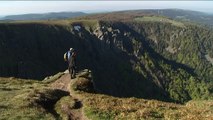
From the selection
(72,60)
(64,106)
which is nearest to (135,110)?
(64,106)

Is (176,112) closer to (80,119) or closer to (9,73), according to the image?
(80,119)

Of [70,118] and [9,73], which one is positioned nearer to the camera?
[70,118]

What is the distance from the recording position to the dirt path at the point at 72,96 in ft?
104

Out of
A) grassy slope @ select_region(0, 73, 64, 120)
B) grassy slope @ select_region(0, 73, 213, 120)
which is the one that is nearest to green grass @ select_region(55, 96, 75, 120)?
grassy slope @ select_region(0, 73, 213, 120)

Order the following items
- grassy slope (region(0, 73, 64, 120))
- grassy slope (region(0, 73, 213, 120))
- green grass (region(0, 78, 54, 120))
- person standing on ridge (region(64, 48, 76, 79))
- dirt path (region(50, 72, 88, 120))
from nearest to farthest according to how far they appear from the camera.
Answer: green grass (region(0, 78, 54, 120)) < grassy slope (region(0, 73, 64, 120)) < grassy slope (region(0, 73, 213, 120)) < dirt path (region(50, 72, 88, 120)) < person standing on ridge (region(64, 48, 76, 79))

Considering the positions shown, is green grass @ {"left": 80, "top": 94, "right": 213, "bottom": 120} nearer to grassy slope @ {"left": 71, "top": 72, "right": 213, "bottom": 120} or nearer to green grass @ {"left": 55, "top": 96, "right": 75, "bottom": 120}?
grassy slope @ {"left": 71, "top": 72, "right": 213, "bottom": 120}

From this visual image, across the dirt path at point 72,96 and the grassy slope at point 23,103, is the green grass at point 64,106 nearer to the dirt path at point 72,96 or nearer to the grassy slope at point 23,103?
the dirt path at point 72,96

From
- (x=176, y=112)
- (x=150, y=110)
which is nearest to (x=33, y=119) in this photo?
(x=150, y=110)

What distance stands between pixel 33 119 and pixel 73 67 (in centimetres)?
2054

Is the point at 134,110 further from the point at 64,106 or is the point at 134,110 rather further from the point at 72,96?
the point at 72,96

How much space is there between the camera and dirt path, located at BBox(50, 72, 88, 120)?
31734 millimetres

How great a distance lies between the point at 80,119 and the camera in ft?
102

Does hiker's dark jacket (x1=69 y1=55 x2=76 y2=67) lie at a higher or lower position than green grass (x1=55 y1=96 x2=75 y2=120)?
higher

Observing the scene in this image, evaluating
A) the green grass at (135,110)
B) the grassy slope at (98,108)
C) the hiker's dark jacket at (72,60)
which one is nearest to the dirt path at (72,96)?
the grassy slope at (98,108)
